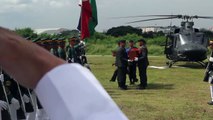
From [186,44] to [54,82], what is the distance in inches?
813

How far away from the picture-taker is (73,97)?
2.08ft

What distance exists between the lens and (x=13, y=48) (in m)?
0.65

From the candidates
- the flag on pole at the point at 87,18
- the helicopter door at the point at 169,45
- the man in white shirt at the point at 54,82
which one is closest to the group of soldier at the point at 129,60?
the flag on pole at the point at 87,18

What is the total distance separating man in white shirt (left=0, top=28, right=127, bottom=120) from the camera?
630mm

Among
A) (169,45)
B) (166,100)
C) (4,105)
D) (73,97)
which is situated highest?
(73,97)

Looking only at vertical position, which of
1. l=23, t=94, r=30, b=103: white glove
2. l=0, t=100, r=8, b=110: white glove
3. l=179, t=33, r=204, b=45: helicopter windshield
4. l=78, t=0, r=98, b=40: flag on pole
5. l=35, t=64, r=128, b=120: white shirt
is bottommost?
l=179, t=33, r=204, b=45: helicopter windshield

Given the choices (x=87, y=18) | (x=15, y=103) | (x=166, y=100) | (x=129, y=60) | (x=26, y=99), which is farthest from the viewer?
(x=129, y=60)

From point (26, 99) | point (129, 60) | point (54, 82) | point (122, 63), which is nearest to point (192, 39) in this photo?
point (129, 60)

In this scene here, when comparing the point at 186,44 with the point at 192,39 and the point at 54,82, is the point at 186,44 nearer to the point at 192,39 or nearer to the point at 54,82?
the point at 192,39

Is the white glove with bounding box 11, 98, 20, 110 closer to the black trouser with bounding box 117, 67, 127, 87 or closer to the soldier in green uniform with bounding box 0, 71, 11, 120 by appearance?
the soldier in green uniform with bounding box 0, 71, 11, 120

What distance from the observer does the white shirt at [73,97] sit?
62cm

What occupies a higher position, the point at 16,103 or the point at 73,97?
the point at 73,97

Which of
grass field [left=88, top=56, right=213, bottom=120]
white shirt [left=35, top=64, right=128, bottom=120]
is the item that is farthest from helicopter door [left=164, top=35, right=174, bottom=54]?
white shirt [left=35, top=64, right=128, bottom=120]

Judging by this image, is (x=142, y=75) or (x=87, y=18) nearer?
(x=87, y=18)
